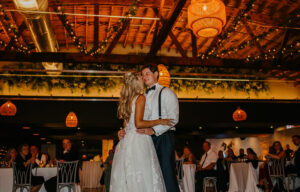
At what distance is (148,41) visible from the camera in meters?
11.3

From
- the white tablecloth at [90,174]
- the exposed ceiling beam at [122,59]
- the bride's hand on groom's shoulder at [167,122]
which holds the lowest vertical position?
the white tablecloth at [90,174]

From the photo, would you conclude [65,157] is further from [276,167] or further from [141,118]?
[276,167]

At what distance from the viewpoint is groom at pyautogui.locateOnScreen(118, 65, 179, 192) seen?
8.95ft

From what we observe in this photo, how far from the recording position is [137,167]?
2590 millimetres

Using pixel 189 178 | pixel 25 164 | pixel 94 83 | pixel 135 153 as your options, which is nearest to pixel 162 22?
pixel 189 178

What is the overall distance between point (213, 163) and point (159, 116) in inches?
193

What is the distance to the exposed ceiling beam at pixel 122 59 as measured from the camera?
7441mm

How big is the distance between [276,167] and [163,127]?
192 inches

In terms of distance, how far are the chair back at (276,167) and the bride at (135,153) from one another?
4799 mm

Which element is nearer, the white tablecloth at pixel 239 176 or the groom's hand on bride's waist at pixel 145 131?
the groom's hand on bride's waist at pixel 145 131

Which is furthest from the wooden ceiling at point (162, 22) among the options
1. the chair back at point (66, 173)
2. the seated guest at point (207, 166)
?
the chair back at point (66, 173)

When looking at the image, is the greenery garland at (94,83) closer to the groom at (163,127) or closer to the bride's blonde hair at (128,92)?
the groom at (163,127)

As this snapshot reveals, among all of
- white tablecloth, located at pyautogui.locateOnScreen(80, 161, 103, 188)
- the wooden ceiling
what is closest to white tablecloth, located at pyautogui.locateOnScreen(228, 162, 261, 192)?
the wooden ceiling

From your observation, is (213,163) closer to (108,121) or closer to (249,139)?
(108,121)
